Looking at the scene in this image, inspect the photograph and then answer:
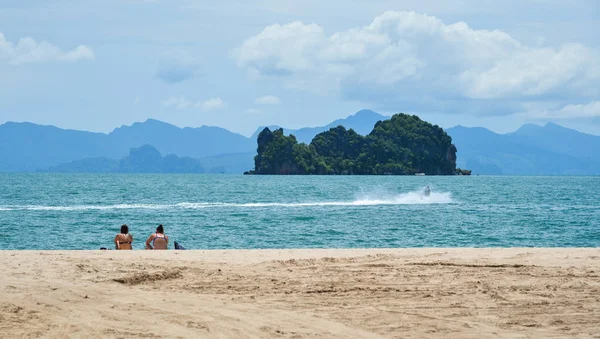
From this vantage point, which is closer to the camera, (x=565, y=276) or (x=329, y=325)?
(x=329, y=325)

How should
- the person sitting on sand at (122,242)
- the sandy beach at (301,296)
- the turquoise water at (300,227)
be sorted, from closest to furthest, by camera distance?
the sandy beach at (301,296)
the person sitting on sand at (122,242)
the turquoise water at (300,227)

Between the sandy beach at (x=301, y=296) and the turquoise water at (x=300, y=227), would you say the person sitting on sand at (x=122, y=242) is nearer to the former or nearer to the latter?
the sandy beach at (x=301, y=296)

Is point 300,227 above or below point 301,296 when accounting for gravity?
below

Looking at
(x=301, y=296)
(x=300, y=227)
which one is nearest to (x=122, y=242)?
(x=301, y=296)

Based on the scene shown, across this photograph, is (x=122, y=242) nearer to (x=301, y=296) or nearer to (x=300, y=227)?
(x=301, y=296)

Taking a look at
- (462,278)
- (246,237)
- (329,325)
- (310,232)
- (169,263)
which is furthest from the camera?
(310,232)

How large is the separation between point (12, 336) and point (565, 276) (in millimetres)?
9547

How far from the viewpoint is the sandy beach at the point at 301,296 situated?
9836 millimetres

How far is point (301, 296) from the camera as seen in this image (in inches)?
457

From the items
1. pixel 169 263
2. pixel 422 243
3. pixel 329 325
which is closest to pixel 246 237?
pixel 422 243

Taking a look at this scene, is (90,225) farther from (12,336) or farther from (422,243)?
(12,336)

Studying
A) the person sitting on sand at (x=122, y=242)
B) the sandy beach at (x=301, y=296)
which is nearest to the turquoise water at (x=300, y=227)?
the person sitting on sand at (x=122, y=242)

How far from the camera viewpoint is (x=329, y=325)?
10.0m

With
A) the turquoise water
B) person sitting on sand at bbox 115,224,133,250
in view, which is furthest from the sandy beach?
the turquoise water
